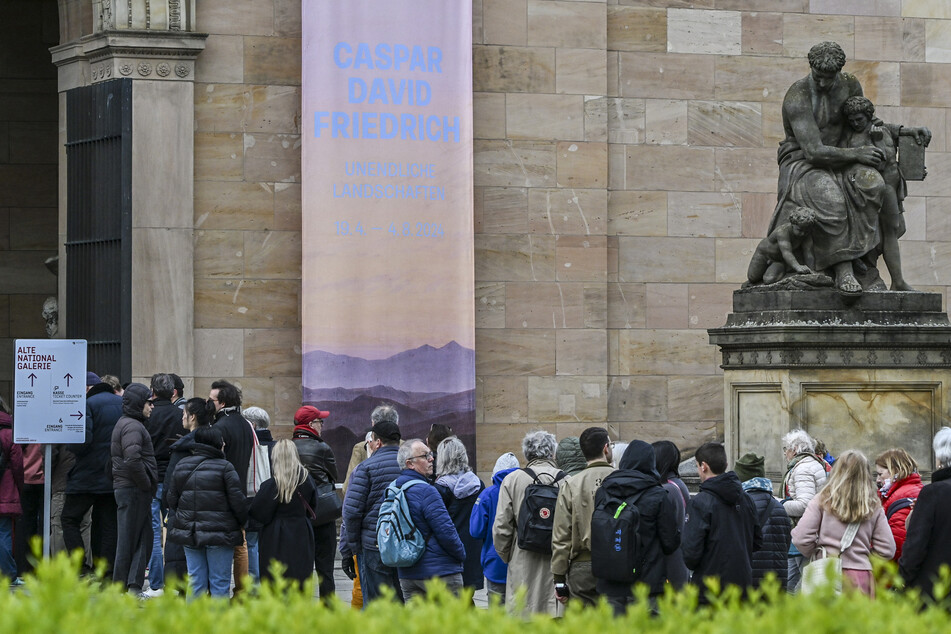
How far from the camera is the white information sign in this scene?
11.5 meters

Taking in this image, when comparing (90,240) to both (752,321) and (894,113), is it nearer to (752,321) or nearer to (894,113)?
(752,321)

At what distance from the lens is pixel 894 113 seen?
18.4 metres

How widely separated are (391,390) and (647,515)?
7.84 metres

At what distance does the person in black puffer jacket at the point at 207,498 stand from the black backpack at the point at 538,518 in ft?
6.77

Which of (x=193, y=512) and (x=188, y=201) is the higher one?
(x=188, y=201)

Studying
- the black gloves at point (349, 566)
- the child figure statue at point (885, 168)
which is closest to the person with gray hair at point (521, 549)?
the black gloves at point (349, 566)

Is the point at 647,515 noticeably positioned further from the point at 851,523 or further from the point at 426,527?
the point at 426,527

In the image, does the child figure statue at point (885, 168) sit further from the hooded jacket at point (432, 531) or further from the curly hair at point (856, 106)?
the hooded jacket at point (432, 531)

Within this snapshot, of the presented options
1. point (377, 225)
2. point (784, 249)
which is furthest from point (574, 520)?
point (377, 225)

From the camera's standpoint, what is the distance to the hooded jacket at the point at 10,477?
1265 cm

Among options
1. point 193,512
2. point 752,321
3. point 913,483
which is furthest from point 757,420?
point 193,512

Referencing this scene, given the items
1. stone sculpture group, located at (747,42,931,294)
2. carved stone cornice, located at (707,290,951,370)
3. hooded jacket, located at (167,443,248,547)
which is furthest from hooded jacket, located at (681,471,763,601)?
stone sculpture group, located at (747,42,931,294)

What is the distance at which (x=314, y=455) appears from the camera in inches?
428

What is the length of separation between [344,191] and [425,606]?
1157 centimetres
